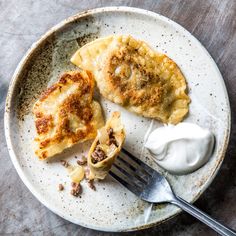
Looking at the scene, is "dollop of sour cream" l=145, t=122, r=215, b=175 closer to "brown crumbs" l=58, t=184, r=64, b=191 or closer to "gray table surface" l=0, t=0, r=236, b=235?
"gray table surface" l=0, t=0, r=236, b=235

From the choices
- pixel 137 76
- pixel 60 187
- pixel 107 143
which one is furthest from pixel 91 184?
pixel 137 76

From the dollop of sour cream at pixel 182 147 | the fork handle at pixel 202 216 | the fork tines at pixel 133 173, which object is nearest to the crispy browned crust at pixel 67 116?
the fork tines at pixel 133 173

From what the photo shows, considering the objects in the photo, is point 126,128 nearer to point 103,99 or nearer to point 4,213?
point 103,99

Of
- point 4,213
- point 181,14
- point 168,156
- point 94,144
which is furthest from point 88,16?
point 4,213

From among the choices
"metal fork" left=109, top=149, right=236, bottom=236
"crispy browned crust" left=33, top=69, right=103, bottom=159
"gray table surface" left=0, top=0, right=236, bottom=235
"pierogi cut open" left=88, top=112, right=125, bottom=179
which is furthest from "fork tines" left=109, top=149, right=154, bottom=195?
"gray table surface" left=0, top=0, right=236, bottom=235

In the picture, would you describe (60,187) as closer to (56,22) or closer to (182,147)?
(182,147)

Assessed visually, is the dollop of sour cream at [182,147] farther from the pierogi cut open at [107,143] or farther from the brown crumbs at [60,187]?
the brown crumbs at [60,187]
